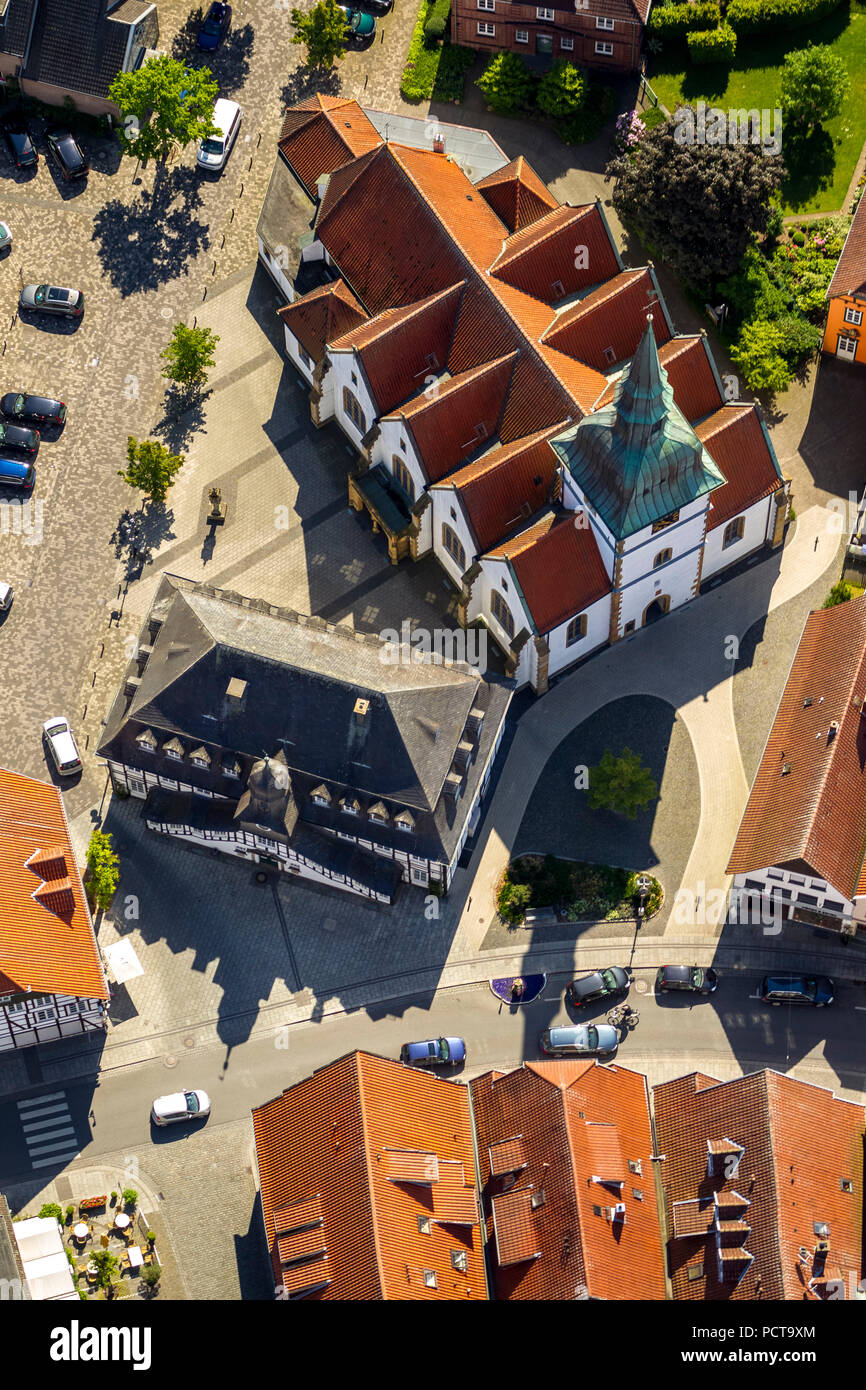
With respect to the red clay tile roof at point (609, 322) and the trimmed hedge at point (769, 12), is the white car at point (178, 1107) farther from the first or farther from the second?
the trimmed hedge at point (769, 12)

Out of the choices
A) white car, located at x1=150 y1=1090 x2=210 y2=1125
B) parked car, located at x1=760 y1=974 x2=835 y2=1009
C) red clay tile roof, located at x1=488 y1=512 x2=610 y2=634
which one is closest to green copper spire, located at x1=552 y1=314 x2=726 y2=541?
red clay tile roof, located at x1=488 y1=512 x2=610 y2=634

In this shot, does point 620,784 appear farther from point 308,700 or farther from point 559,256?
point 559,256

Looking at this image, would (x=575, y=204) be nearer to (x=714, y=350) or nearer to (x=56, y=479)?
(x=714, y=350)

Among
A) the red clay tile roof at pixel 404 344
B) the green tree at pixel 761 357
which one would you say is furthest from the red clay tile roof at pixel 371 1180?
the green tree at pixel 761 357

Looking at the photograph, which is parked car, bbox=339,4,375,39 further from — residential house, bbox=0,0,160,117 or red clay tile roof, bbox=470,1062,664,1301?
red clay tile roof, bbox=470,1062,664,1301

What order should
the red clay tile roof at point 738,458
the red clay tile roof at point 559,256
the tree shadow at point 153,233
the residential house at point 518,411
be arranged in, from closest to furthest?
the residential house at point 518,411, the red clay tile roof at point 738,458, the red clay tile roof at point 559,256, the tree shadow at point 153,233

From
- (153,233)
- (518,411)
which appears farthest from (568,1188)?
(153,233)

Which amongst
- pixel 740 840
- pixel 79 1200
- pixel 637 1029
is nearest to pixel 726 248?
pixel 740 840
